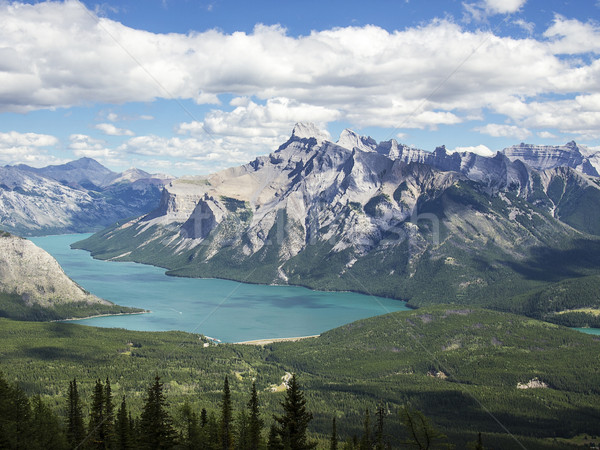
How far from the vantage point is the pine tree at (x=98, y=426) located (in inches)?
2798

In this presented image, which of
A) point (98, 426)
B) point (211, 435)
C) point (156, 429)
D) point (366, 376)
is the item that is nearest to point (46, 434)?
point (98, 426)

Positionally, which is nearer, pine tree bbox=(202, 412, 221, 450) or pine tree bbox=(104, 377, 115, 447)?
pine tree bbox=(202, 412, 221, 450)

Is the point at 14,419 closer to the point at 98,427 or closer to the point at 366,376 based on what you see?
the point at 98,427

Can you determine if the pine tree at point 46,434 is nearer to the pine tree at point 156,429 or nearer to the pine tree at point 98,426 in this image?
the pine tree at point 98,426

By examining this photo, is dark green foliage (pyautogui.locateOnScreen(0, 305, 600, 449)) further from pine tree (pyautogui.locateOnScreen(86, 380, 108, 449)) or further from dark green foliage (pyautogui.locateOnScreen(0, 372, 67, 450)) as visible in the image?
pine tree (pyautogui.locateOnScreen(86, 380, 108, 449))

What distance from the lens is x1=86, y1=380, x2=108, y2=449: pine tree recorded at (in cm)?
7106

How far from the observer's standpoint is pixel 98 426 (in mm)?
71562

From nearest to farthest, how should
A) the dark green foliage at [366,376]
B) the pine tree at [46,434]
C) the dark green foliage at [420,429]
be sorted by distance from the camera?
the dark green foliage at [420,429] < the pine tree at [46,434] < the dark green foliage at [366,376]

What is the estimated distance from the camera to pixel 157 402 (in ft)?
195

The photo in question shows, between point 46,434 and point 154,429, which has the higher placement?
point 154,429

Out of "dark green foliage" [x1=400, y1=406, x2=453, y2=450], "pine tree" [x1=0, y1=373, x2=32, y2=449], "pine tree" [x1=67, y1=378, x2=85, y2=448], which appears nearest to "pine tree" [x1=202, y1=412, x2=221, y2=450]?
"pine tree" [x1=67, y1=378, x2=85, y2=448]

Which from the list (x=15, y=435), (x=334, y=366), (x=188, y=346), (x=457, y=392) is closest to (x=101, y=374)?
(x=188, y=346)

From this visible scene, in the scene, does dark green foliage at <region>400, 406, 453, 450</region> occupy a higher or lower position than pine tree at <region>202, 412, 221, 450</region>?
higher

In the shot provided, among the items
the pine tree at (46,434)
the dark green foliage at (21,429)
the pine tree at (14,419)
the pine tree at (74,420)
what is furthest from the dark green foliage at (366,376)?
the pine tree at (14,419)
